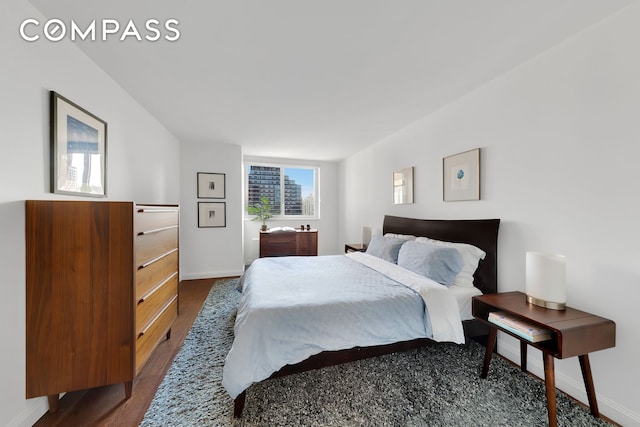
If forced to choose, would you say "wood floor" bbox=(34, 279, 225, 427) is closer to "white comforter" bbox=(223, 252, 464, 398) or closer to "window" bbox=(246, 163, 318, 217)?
"white comforter" bbox=(223, 252, 464, 398)

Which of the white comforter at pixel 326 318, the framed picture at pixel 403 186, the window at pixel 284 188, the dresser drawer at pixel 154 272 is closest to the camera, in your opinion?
the white comforter at pixel 326 318

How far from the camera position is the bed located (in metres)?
1.47

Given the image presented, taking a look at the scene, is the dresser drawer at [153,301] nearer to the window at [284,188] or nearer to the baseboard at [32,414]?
the baseboard at [32,414]

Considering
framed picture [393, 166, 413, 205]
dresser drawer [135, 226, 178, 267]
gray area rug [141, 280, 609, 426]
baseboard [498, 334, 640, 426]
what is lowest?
gray area rug [141, 280, 609, 426]

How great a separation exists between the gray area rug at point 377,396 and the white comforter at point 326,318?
0.27 meters

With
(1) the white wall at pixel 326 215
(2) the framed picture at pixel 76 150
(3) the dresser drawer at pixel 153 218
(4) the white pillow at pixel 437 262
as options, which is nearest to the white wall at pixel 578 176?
(4) the white pillow at pixel 437 262

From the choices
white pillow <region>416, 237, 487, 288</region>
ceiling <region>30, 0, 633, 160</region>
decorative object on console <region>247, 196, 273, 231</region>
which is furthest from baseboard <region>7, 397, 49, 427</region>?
decorative object on console <region>247, 196, 273, 231</region>

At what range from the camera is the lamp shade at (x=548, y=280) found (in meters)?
1.49

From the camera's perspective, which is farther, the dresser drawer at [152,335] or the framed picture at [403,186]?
the framed picture at [403,186]

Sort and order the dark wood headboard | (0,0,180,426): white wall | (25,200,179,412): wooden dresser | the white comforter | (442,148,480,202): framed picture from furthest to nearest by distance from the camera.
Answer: (442,148,480,202): framed picture → the dark wood headboard → the white comforter → (25,200,179,412): wooden dresser → (0,0,180,426): white wall

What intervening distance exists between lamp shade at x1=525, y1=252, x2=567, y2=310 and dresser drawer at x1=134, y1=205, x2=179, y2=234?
2612mm

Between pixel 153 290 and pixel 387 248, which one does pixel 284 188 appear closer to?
pixel 387 248

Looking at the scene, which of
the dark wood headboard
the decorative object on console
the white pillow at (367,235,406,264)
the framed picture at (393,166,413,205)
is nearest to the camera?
the dark wood headboard

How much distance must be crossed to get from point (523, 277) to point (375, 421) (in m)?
1.58
